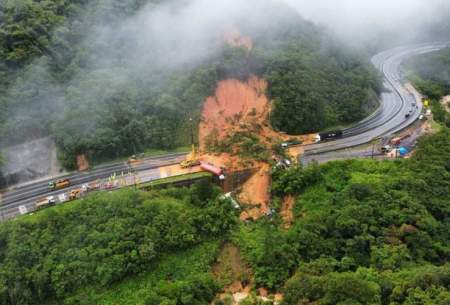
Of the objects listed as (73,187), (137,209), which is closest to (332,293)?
(137,209)

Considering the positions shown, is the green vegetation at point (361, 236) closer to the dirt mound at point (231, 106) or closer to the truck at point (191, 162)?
the truck at point (191, 162)

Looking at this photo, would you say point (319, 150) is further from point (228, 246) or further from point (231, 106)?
point (228, 246)

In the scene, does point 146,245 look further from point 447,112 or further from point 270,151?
point 447,112

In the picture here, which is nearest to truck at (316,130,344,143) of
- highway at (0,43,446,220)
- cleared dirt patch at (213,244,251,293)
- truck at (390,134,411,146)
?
highway at (0,43,446,220)

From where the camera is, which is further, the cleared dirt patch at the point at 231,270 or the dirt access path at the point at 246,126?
the dirt access path at the point at 246,126

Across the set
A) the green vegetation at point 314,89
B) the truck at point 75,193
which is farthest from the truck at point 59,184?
the green vegetation at point 314,89

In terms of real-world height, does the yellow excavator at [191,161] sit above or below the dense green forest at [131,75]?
below
